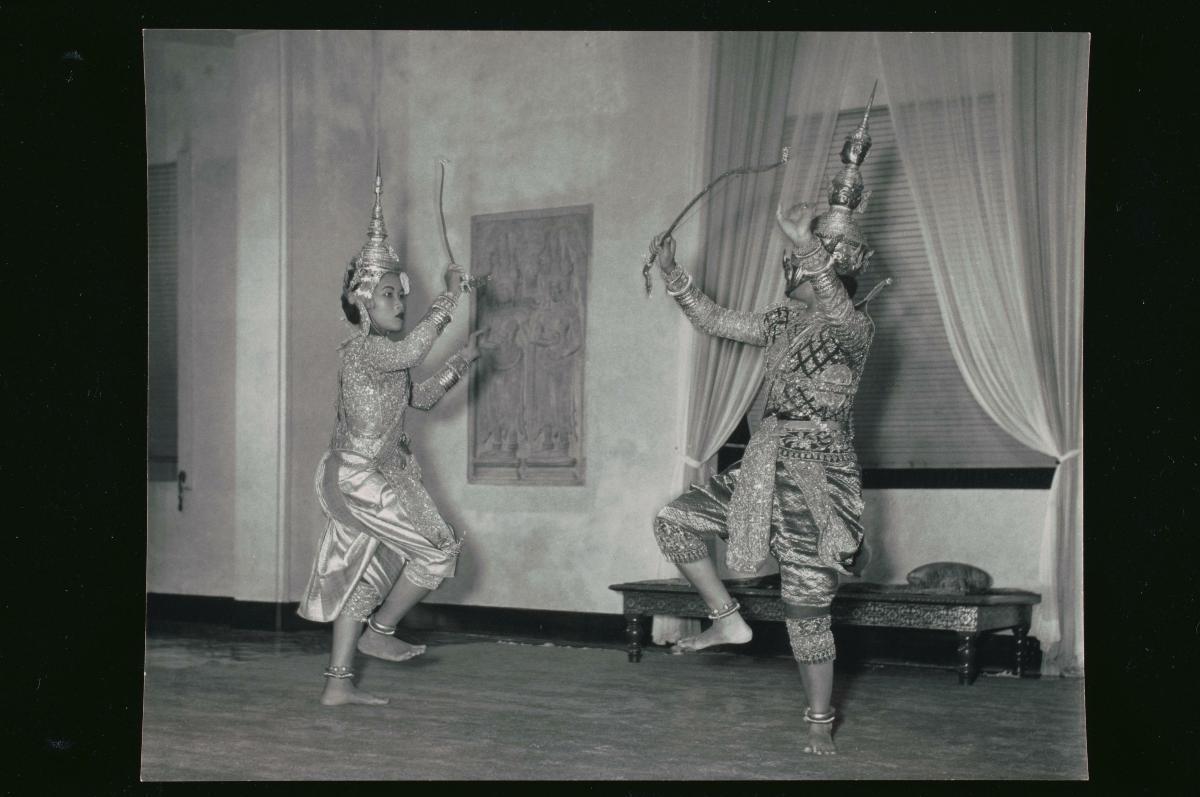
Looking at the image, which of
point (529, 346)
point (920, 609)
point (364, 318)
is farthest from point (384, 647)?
point (529, 346)

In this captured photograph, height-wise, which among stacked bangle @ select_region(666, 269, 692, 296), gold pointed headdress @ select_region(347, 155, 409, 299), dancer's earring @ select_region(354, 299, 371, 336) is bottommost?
dancer's earring @ select_region(354, 299, 371, 336)

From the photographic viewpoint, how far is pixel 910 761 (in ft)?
12.2

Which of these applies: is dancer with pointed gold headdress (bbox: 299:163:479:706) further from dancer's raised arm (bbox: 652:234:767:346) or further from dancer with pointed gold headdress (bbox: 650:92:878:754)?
dancer with pointed gold headdress (bbox: 650:92:878:754)

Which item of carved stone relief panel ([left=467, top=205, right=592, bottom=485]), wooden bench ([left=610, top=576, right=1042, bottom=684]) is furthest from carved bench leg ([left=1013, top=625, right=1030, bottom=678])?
carved stone relief panel ([left=467, top=205, right=592, bottom=485])

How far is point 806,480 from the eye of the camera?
13.1 ft

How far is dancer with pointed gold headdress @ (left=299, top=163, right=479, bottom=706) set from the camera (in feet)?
14.7

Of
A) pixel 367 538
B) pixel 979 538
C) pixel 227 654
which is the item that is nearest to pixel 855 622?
pixel 979 538

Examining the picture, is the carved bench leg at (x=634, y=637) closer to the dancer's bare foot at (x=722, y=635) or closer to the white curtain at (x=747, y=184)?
the white curtain at (x=747, y=184)

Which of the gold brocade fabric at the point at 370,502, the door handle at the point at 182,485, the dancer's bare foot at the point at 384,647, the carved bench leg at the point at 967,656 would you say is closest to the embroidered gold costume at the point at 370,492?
the gold brocade fabric at the point at 370,502

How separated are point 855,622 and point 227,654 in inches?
113

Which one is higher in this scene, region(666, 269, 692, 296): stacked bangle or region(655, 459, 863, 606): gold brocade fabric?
region(666, 269, 692, 296): stacked bangle

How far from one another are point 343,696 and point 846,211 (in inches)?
95.2

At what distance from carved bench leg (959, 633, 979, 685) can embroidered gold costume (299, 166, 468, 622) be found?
6.81 feet

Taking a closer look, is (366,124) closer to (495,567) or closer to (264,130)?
(264,130)
